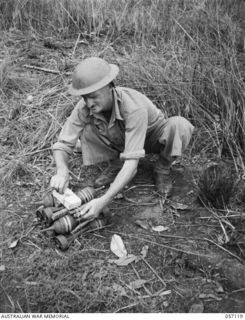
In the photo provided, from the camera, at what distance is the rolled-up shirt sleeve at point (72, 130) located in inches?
119

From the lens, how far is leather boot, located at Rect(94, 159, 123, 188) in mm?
3377

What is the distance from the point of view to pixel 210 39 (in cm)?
391

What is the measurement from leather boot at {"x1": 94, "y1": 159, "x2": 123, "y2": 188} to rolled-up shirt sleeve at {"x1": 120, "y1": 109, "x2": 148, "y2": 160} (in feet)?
2.04

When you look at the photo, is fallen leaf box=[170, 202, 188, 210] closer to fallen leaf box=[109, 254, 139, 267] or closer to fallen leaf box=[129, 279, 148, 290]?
fallen leaf box=[109, 254, 139, 267]

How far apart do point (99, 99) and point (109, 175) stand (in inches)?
33.6

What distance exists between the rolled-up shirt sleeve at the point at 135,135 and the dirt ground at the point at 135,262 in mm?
477

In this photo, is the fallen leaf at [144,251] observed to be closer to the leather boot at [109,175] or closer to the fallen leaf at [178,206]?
the fallen leaf at [178,206]

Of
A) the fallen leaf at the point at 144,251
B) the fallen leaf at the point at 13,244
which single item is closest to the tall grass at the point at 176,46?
the fallen leaf at the point at 144,251

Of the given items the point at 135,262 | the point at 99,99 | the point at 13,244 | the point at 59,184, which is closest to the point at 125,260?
the point at 135,262

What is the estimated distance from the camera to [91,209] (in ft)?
8.67

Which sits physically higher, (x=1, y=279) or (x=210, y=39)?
(x=210, y=39)

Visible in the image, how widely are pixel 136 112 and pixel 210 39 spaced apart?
4.94ft

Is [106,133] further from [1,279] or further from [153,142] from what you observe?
[1,279]

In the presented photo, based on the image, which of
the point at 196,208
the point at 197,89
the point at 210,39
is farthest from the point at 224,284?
the point at 210,39
